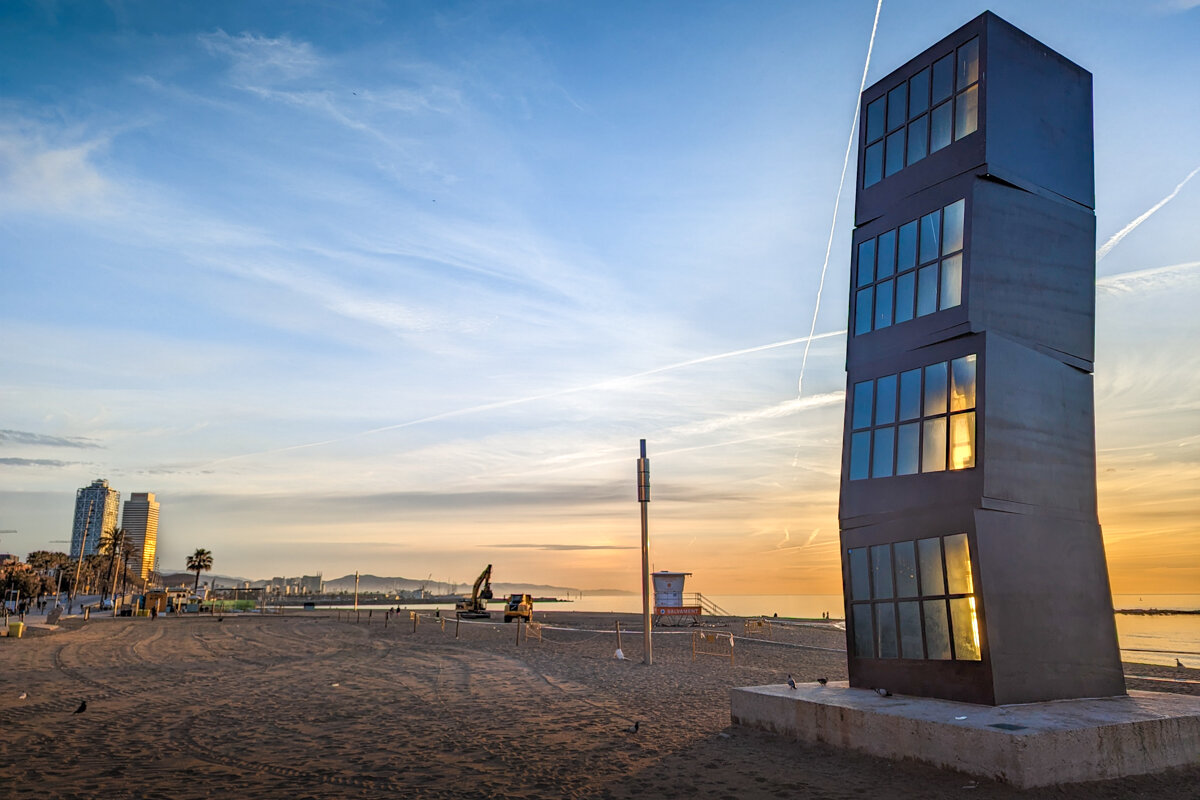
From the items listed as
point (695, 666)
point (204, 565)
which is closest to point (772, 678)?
point (695, 666)

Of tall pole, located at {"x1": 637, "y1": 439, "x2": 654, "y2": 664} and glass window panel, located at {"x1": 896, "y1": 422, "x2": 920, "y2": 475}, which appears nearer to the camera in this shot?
glass window panel, located at {"x1": 896, "y1": 422, "x2": 920, "y2": 475}

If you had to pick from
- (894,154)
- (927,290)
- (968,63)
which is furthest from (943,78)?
(927,290)

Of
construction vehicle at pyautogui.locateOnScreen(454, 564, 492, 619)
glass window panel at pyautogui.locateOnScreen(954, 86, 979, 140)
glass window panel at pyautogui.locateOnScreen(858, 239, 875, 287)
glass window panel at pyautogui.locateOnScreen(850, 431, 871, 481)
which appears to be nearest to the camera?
glass window panel at pyautogui.locateOnScreen(954, 86, 979, 140)

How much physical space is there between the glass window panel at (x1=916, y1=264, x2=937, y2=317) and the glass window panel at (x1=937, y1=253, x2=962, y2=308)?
6.5 inches

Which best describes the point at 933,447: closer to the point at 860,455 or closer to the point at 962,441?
the point at 962,441

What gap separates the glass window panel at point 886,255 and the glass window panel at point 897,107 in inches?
80.5

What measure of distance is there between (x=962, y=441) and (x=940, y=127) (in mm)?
5235

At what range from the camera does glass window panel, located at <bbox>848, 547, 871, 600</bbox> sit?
12.6m

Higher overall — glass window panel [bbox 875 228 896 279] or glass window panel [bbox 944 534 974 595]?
glass window panel [bbox 875 228 896 279]

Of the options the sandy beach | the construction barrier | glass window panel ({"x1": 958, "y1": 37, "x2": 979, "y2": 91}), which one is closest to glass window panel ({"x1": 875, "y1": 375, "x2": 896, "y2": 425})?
glass window panel ({"x1": 958, "y1": 37, "x2": 979, "y2": 91})

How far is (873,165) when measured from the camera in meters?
14.1

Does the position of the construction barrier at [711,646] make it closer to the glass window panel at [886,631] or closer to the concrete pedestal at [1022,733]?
the glass window panel at [886,631]

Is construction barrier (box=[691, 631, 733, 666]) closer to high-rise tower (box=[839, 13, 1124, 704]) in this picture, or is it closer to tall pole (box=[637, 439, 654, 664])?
tall pole (box=[637, 439, 654, 664])

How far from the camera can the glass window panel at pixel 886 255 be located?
1320 centimetres
